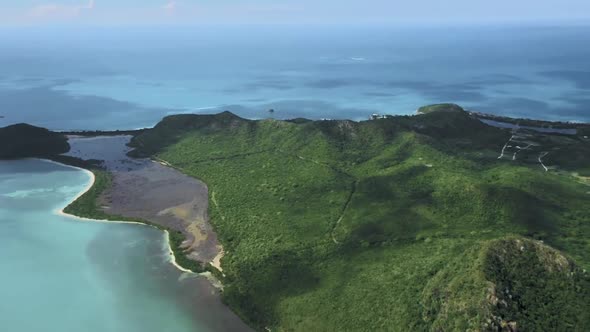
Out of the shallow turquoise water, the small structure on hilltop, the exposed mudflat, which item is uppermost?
the small structure on hilltop

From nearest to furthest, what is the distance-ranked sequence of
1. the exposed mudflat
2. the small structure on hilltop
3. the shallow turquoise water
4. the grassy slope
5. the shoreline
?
the grassy slope → the shallow turquoise water → the shoreline → the exposed mudflat → the small structure on hilltop

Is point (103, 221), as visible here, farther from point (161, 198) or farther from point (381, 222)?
point (381, 222)

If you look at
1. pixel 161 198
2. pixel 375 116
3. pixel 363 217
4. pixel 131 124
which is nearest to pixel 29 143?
pixel 131 124

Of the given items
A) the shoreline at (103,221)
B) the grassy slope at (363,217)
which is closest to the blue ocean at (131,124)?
the shoreline at (103,221)

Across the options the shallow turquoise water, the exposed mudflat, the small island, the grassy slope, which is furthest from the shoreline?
the grassy slope

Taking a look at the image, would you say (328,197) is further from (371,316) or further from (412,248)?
(371,316)

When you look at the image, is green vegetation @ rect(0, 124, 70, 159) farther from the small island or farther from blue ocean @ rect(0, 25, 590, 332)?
the small island

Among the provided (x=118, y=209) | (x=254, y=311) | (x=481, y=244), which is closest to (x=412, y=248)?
(x=481, y=244)
